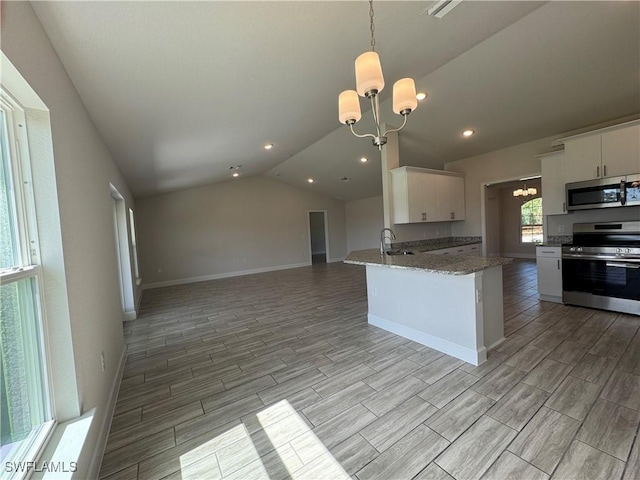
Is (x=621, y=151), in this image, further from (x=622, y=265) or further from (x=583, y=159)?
(x=622, y=265)

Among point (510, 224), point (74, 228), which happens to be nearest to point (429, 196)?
point (74, 228)

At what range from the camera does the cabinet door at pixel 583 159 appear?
137 inches

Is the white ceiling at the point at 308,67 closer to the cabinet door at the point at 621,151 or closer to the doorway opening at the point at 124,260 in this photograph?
the cabinet door at the point at 621,151

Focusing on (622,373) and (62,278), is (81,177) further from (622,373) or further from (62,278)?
(622,373)

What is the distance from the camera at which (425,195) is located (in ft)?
16.1

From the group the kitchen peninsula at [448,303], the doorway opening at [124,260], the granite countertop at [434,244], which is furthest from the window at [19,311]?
the granite countertop at [434,244]

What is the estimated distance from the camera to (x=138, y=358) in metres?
2.87

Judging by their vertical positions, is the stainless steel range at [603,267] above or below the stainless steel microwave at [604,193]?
below

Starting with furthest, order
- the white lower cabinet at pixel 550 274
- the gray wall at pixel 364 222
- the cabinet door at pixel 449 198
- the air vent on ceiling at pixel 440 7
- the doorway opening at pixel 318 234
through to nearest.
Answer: the doorway opening at pixel 318 234 < the gray wall at pixel 364 222 < the cabinet door at pixel 449 198 < the white lower cabinet at pixel 550 274 < the air vent on ceiling at pixel 440 7

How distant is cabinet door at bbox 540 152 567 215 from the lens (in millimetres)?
3932

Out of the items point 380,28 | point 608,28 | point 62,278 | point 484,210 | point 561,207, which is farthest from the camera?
point 484,210

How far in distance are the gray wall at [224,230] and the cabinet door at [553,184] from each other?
663cm

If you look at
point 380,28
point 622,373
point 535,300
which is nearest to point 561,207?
point 535,300

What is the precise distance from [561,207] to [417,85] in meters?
2.91
